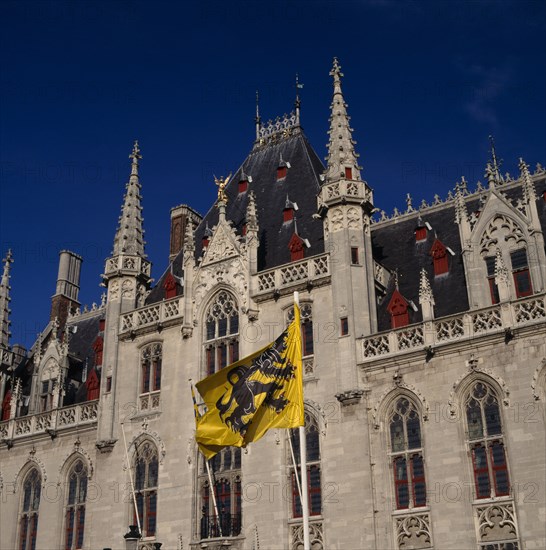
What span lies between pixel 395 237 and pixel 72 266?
2317 centimetres

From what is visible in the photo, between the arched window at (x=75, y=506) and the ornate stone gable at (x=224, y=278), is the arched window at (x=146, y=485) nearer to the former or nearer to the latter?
the arched window at (x=75, y=506)

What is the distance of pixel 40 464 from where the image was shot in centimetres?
3903

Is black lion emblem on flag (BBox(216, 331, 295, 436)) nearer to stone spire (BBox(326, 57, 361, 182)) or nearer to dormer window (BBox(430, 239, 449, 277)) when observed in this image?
dormer window (BBox(430, 239, 449, 277))

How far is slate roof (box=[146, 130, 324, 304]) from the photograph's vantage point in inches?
1484

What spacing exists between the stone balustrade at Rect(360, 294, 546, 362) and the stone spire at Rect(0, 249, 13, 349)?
2296 centimetres

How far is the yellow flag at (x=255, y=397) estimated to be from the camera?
909 inches

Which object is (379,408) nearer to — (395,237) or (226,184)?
(395,237)

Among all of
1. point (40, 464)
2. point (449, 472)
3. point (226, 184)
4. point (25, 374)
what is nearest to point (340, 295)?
point (449, 472)

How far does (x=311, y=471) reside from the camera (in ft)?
102

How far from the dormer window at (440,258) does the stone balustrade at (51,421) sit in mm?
16317

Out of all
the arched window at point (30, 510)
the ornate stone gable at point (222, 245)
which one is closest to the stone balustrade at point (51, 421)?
the arched window at point (30, 510)

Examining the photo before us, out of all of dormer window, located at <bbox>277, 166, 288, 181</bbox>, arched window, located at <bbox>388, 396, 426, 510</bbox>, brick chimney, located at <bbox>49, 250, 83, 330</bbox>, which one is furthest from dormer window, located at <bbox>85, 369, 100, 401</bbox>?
arched window, located at <bbox>388, 396, 426, 510</bbox>

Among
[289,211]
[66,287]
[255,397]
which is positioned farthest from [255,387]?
[66,287]

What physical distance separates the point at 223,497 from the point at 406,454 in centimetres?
758
